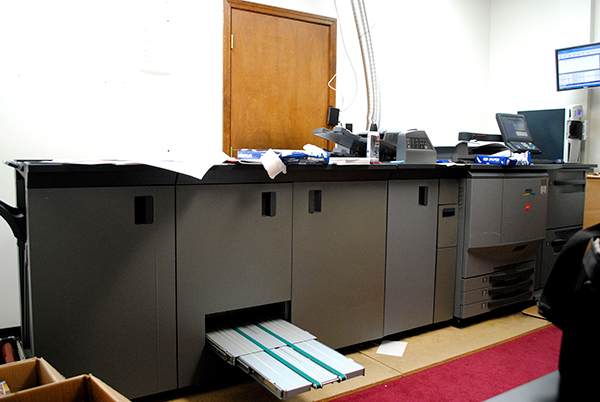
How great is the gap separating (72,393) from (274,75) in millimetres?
2606

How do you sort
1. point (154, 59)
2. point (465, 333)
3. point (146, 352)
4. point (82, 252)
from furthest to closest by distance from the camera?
point (154, 59), point (465, 333), point (146, 352), point (82, 252)

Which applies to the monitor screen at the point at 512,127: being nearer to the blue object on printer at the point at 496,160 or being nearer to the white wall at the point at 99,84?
the blue object on printer at the point at 496,160

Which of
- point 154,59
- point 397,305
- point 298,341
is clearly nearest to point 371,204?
point 397,305

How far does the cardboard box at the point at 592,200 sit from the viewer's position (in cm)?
291

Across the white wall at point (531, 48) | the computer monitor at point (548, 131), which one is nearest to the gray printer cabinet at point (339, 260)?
the computer monitor at point (548, 131)

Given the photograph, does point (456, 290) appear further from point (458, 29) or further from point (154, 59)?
point (458, 29)

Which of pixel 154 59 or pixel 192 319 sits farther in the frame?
pixel 154 59

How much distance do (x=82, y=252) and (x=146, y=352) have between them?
1.48 feet

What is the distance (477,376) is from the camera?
6.73ft

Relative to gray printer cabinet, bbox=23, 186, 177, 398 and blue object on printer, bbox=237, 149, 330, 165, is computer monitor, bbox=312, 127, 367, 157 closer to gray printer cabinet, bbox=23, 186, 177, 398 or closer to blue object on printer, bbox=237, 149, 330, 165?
blue object on printer, bbox=237, 149, 330, 165

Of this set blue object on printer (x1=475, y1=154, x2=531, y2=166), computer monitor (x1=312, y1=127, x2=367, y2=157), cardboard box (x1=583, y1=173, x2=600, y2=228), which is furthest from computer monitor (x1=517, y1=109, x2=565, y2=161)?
computer monitor (x1=312, y1=127, x2=367, y2=157)

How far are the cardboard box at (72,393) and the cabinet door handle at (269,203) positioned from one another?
0.96 metres

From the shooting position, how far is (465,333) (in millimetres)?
2582

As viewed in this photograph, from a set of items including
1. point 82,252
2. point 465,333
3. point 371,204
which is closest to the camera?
point 82,252
